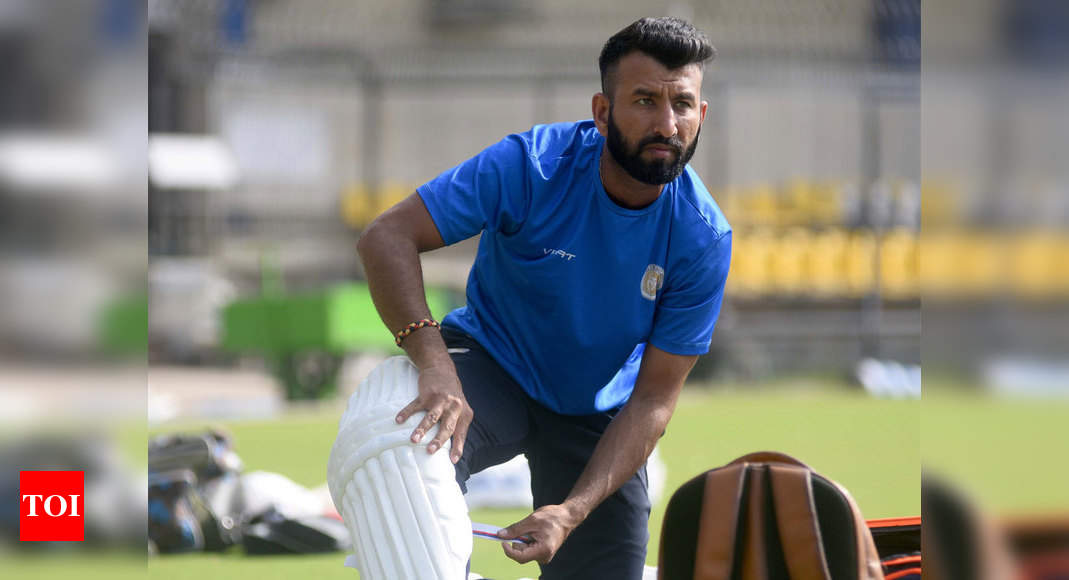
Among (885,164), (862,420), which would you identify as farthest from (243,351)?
(885,164)

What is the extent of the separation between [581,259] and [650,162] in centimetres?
31

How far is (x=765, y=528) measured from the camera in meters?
2.62

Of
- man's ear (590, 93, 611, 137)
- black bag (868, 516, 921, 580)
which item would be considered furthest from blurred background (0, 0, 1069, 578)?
man's ear (590, 93, 611, 137)

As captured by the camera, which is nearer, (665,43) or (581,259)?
(665,43)

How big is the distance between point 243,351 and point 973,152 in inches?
427

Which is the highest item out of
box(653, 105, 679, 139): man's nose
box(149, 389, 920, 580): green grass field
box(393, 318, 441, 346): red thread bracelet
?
box(653, 105, 679, 139): man's nose

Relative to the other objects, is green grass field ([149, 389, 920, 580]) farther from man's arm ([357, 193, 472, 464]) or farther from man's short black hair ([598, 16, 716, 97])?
man's short black hair ([598, 16, 716, 97])

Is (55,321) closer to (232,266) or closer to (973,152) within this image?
(973,152)

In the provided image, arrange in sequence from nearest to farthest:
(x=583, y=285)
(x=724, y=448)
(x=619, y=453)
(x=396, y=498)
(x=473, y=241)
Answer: (x=396, y=498) → (x=619, y=453) → (x=583, y=285) → (x=724, y=448) → (x=473, y=241)

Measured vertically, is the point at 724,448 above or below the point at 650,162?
below

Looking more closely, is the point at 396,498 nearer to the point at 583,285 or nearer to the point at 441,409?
the point at 441,409

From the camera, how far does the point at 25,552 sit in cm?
126

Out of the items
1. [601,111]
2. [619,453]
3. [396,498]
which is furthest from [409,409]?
[601,111]

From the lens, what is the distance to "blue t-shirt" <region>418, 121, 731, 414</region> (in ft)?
8.53
